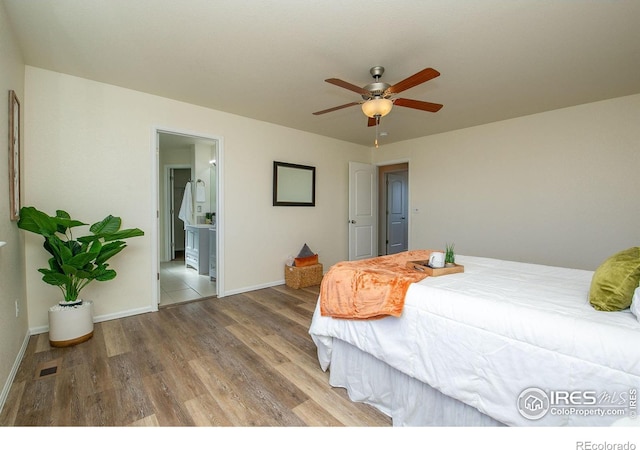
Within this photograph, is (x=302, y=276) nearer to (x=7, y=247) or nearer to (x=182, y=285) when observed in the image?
(x=182, y=285)

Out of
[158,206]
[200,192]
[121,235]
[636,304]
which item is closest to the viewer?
[636,304]

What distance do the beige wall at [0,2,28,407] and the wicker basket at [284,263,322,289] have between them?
2.73m

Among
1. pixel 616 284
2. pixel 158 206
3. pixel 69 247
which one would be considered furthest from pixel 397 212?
pixel 69 247

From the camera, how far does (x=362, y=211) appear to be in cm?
532

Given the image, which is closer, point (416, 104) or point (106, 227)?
point (416, 104)

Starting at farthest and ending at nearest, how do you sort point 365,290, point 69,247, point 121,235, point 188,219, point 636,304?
point 188,219 < point 121,235 < point 69,247 < point 365,290 < point 636,304

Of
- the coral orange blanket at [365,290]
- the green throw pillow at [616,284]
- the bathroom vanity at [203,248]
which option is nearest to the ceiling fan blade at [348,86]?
the coral orange blanket at [365,290]

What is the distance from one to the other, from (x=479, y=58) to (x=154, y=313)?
403cm

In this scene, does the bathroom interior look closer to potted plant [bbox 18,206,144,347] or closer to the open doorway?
potted plant [bbox 18,206,144,347]

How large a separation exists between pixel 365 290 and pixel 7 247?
8.11 feet

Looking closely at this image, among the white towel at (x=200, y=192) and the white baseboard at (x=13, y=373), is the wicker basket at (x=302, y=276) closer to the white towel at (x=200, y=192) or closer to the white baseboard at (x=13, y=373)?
the white towel at (x=200, y=192)

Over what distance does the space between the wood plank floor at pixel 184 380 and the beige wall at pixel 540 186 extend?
306 centimetres

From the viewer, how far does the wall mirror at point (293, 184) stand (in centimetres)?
420

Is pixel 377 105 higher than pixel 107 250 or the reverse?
higher
